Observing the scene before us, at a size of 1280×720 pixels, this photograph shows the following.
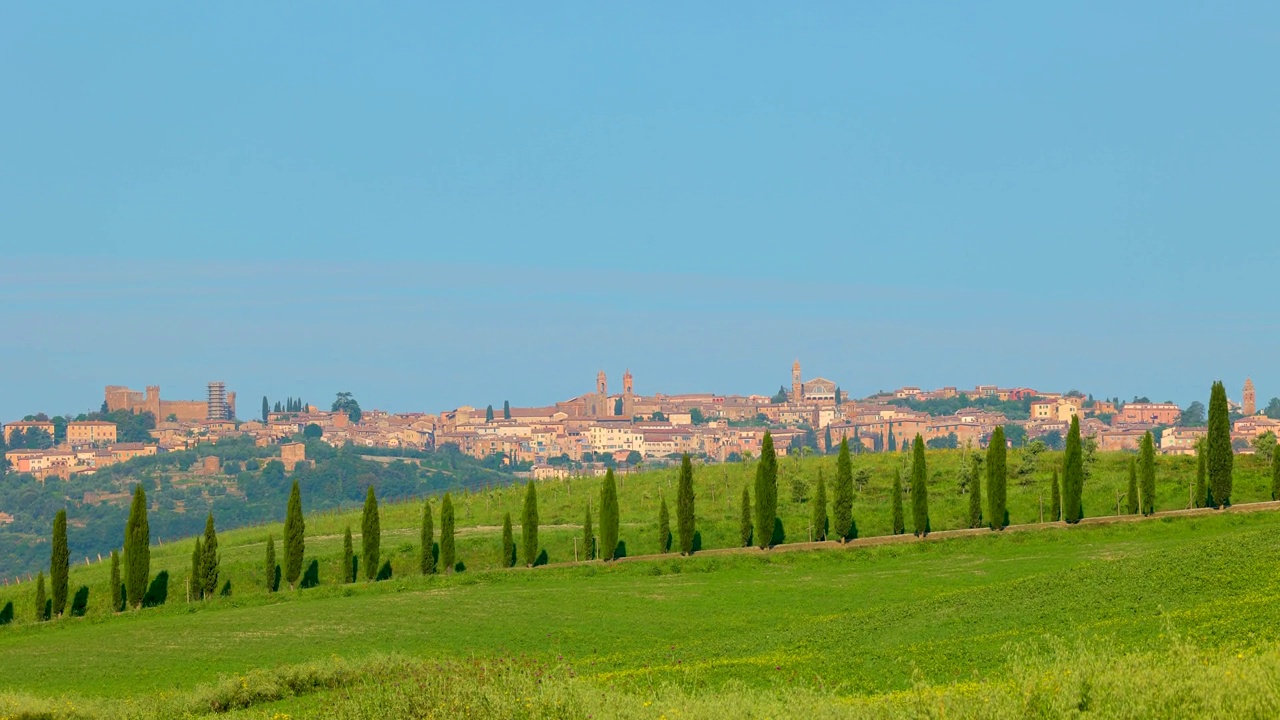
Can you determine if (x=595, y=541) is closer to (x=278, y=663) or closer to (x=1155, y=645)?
(x=278, y=663)

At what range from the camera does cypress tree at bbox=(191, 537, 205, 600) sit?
4675cm

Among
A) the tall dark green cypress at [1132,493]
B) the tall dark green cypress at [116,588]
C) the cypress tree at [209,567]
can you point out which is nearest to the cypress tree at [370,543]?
the cypress tree at [209,567]

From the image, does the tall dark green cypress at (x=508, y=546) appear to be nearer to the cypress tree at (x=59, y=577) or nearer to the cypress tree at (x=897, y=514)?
the cypress tree at (x=897, y=514)

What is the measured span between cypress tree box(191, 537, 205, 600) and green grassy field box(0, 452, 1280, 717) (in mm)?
1138

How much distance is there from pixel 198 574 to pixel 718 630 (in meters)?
23.3

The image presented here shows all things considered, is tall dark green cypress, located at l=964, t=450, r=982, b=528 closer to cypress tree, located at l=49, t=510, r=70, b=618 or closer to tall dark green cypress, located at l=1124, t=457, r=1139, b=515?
tall dark green cypress, located at l=1124, t=457, r=1139, b=515

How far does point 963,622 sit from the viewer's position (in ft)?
88.9

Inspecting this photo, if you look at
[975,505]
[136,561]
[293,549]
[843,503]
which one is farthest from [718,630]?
[136,561]

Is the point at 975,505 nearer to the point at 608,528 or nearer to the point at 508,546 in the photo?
the point at 608,528

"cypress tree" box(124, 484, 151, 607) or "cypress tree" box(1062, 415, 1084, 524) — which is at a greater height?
"cypress tree" box(1062, 415, 1084, 524)

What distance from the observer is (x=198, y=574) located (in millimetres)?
46781

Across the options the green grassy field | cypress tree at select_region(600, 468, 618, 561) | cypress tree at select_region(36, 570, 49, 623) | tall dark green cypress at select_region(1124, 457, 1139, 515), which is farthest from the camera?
cypress tree at select_region(600, 468, 618, 561)

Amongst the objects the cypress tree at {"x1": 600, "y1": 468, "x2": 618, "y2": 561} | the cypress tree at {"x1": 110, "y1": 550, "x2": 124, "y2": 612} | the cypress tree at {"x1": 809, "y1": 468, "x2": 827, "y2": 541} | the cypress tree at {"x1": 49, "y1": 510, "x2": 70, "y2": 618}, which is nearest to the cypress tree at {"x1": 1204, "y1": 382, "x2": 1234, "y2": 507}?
the cypress tree at {"x1": 809, "y1": 468, "x2": 827, "y2": 541}

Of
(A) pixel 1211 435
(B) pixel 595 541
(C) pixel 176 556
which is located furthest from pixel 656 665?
(C) pixel 176 556
